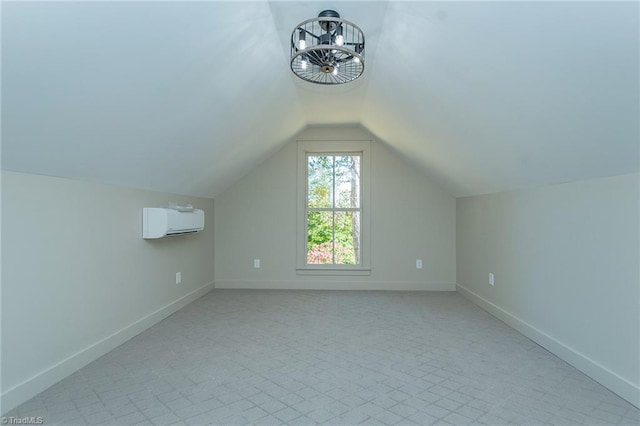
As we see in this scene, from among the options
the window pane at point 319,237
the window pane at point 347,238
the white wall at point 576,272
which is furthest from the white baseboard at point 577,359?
the window pane at point 319,237

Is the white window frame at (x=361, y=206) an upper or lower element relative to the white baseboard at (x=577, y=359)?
upper

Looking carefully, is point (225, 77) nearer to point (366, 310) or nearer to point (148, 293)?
point (148, 293)

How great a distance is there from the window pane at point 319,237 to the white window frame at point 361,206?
4.1 inches

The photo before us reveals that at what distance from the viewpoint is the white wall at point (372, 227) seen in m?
5.13

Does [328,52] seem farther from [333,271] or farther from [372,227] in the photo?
[333,271]

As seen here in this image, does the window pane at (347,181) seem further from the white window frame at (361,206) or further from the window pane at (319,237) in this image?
the window pane at (319,237)

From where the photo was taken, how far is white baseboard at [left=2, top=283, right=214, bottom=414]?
1.95m

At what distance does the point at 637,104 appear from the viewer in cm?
163

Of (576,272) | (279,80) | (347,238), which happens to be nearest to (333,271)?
(347,238)

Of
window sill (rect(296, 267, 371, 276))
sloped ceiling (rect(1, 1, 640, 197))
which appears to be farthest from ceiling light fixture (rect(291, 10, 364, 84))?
window sill (rect(296, 267, 371, 276))

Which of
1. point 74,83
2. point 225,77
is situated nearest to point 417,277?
point 225,77

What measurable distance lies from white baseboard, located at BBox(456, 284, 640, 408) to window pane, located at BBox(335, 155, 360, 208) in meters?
2.37

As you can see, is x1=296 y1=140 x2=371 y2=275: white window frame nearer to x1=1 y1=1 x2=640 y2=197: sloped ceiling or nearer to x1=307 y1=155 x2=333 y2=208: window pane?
x1=307 y1=155 x2=333 y2=208: window pane

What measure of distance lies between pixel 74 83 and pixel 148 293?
7.37 ft
